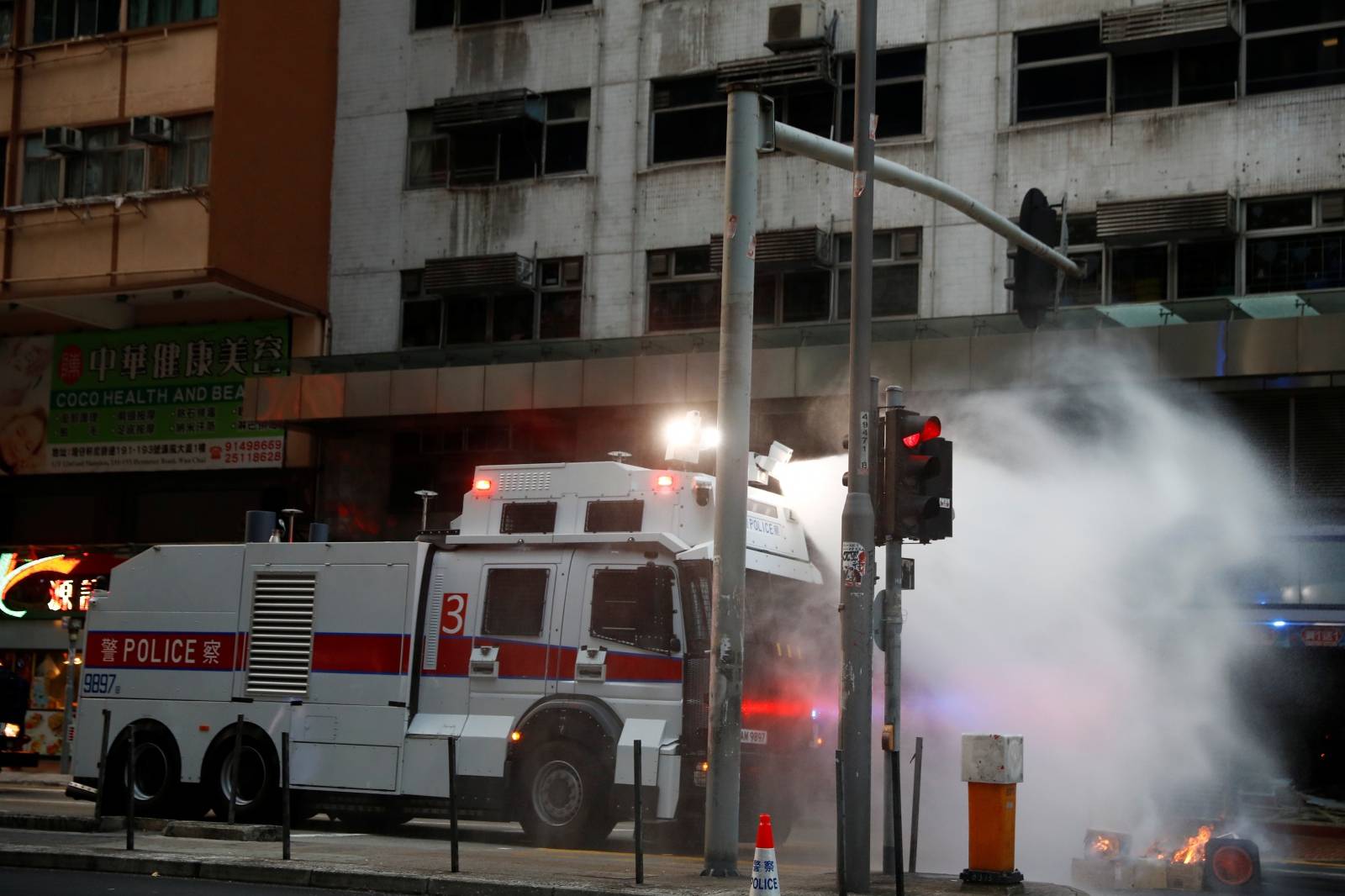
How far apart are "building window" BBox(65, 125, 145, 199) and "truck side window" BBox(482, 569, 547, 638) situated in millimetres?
15480

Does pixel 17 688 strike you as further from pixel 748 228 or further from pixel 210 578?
pixel 748 228

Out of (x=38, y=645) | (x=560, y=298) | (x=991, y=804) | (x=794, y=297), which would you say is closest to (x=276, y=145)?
(x=560, y=298)

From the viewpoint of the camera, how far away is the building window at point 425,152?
28.8 m

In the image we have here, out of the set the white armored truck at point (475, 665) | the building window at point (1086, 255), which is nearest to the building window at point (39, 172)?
the white armored truck at point (475, 665)

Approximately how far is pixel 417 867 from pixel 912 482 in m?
4.79

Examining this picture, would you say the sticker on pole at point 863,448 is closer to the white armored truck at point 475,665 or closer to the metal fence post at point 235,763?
the white armored truck at point 475,665

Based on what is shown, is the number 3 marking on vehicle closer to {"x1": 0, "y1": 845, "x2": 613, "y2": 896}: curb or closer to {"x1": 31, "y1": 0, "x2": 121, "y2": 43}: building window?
{"x1": 0, "y1": 845, "x2": 613, "y2": 896}: curb

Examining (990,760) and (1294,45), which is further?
(1294,45)

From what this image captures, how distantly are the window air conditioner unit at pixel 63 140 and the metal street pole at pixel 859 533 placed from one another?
20.2m

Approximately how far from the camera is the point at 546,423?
26812mm

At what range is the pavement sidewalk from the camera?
11383 mm

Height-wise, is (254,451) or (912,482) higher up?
(254,451)

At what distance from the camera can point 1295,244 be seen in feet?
74.1

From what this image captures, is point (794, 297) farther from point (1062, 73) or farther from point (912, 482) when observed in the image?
point (912, 482)
